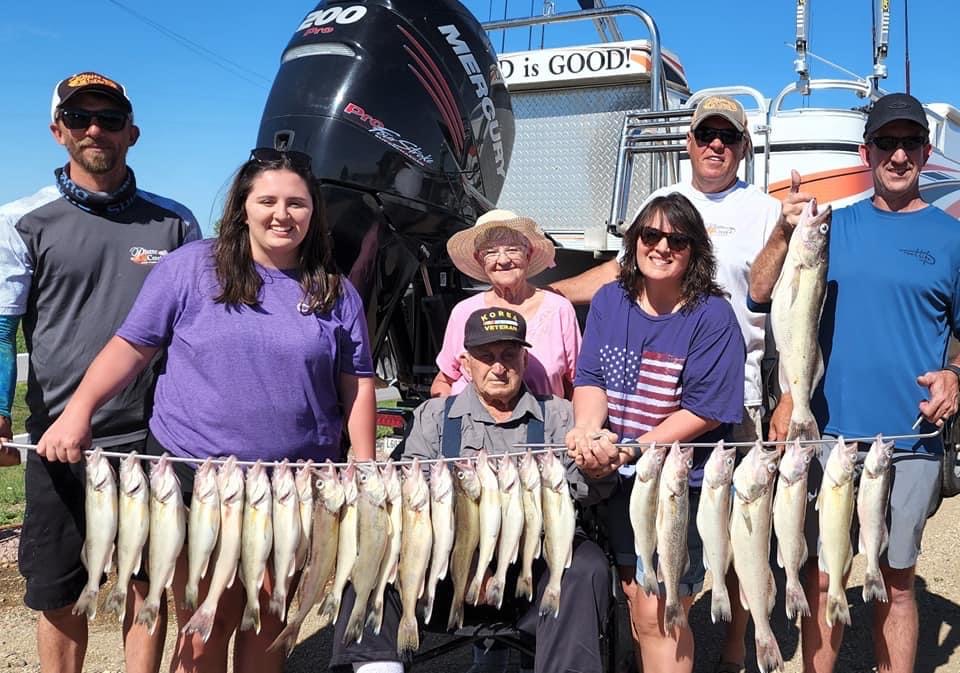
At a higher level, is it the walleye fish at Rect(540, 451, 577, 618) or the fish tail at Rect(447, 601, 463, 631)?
the walleye fish at Rect(540, 451, 577, 618)

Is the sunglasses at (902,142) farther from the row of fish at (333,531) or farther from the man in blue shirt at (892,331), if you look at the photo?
the row of fish at (333,531)

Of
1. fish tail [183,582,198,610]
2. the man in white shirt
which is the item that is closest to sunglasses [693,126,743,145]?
the man in white shirt

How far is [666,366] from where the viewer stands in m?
3.13

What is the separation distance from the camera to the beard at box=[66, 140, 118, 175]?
3232mm

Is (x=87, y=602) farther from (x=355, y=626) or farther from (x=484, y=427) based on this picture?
(x=484, y=427)

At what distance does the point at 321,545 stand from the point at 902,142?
101 inches

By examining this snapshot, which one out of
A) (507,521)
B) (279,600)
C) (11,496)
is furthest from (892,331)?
(11,496)

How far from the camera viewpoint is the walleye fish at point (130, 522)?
9.12 ft

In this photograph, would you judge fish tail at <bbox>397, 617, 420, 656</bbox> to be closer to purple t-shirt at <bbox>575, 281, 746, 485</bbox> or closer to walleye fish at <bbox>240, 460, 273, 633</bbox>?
walleye fish at <bbox>240, 460, 273, 633</bbox>

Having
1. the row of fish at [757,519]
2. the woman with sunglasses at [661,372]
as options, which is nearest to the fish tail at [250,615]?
the woman with sunglasses at [661,372]

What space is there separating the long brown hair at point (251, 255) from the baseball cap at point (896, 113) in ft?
6.89

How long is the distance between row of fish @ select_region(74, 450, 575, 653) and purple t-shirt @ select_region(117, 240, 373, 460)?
155mm

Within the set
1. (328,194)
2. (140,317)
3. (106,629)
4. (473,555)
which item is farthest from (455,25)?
(106,629)

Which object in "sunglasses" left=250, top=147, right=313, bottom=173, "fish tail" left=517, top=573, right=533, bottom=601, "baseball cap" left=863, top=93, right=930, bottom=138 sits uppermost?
"baseball cap" left=863, top=93, right=930, bottom=138
